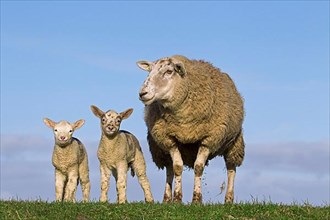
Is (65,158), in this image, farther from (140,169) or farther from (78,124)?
(140,169)

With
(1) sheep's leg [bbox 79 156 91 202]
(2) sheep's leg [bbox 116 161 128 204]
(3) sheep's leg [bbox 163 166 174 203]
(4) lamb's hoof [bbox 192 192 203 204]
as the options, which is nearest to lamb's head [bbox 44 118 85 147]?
(1) sheep's leg [bbox 79 156 91 202]

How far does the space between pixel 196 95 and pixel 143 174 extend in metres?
2.51

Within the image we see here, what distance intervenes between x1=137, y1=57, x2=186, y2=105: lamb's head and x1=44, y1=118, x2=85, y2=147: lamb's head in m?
2.24

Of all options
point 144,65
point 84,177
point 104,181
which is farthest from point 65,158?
point 144,65

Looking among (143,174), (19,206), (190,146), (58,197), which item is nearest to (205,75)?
(190,146)

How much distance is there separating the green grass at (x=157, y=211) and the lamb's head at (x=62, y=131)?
3444 millimetres

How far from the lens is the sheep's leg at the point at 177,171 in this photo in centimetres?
1656

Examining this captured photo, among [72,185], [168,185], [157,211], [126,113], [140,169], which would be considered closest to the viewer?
[157,211]

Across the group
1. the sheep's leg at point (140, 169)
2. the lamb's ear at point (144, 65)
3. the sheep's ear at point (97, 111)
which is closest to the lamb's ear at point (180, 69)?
the lamb's ear at point (144, 65)

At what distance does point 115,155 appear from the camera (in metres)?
17.0

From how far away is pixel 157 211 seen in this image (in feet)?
42.4

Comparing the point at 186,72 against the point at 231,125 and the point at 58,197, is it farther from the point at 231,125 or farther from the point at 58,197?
the point at 58,197

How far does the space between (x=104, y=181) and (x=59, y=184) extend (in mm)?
1153

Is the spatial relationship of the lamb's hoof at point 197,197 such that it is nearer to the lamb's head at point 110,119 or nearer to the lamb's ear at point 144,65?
the lamb's head at point 110,119
